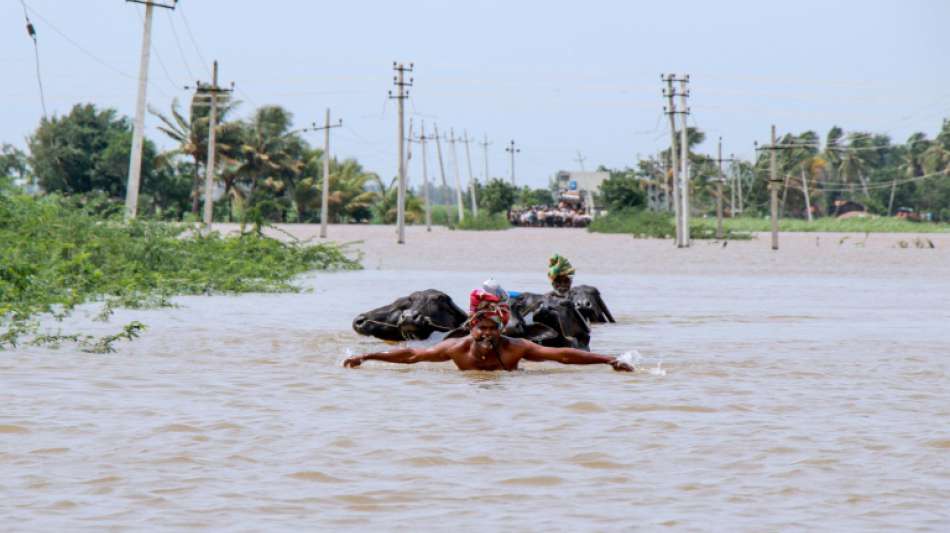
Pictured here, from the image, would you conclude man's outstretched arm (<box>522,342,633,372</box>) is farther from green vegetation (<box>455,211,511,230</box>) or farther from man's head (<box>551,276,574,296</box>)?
green vegetation (<box>455,211,511,230</box>)

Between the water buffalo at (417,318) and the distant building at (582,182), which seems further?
the distant building at (582,182)

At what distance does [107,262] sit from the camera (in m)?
24.4

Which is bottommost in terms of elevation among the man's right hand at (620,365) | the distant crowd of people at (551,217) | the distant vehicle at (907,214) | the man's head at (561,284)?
the man's right hand at (620,365)

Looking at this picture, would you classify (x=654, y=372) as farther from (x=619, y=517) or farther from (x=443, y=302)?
(x=619, y=517)

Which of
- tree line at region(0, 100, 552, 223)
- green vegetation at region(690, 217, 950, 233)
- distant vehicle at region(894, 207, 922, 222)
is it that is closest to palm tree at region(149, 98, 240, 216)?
tree line at region(0, 100, 552, 223)

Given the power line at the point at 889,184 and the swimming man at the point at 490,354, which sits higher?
the power line at the point at 889,184

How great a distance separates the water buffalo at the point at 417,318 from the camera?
1456 centimetres

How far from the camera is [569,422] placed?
348 inches

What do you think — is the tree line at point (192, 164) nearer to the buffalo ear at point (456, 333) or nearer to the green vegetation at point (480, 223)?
the green vegetation at point (480, 223)

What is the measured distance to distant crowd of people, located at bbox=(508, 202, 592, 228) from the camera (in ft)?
387

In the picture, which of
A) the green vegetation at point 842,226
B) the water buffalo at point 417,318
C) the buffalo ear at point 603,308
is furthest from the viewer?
the green vegetation at point 842,226

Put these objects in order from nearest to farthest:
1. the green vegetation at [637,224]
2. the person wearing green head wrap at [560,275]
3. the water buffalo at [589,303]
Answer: the person wearing green head wrap at [560,275], the water buffalo at [589,303], the green vegetation at [637,224]

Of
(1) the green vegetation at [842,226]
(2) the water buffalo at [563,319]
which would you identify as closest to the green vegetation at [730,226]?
(1) the green vegetation at [842,226]

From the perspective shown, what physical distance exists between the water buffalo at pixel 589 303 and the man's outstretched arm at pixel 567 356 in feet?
15.5
